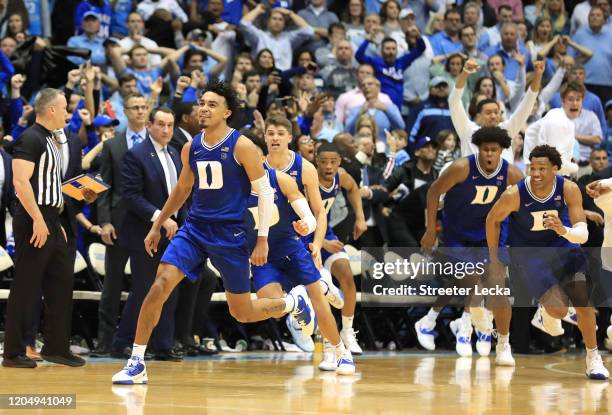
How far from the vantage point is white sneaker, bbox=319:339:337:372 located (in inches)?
417

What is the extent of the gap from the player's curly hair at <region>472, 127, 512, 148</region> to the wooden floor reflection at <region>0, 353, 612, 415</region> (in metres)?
2.31

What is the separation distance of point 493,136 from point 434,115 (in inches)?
178

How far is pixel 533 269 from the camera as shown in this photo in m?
11.3

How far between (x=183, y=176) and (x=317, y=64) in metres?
8.99

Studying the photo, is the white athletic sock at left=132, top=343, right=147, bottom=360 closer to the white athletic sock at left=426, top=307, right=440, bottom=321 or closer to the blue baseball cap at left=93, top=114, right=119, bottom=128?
the blue baseball cap at left=93, top=114, right=119, bottom=128

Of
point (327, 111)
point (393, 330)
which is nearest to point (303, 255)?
point (393, 330)

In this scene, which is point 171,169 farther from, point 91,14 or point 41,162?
point 91,14

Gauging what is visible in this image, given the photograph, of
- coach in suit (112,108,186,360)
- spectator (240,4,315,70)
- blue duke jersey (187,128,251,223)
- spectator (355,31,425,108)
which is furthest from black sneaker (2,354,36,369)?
spectator (355,31,425,108)

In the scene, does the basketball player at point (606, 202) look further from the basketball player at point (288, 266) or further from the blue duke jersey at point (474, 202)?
the basketball player at point (288, 266)

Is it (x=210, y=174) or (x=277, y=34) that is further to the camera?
(x=277, y=34)

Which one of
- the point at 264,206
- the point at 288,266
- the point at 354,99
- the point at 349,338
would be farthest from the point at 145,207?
the point at 354,99

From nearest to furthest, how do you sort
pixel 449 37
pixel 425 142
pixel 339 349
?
pixel 339 349 < pixel 425 142 < pixel 449 37

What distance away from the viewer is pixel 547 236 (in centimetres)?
1130

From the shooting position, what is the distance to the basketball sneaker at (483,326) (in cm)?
1284
